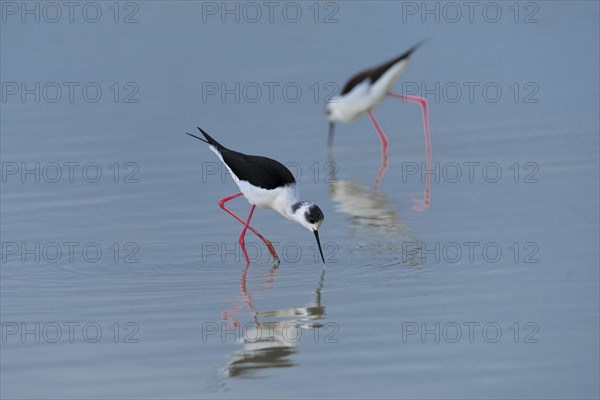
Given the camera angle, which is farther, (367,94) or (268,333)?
(367,94)

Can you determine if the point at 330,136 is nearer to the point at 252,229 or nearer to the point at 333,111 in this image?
the point at 333,111

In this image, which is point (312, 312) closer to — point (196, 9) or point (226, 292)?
point (226, 292)

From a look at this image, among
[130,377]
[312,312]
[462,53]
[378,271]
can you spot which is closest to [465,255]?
[378,271]

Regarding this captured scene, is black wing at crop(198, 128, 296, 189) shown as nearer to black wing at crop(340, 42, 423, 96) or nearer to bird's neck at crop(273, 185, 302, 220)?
bird's neck at crop(273, 185, 302, 220)

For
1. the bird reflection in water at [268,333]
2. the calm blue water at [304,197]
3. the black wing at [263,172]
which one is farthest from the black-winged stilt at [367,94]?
the bird reflection in water at [268,333]

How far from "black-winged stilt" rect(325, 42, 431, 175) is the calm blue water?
27 centimetres

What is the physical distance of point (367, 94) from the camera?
41.5 feet

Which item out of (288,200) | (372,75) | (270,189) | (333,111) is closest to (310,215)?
(288,200)

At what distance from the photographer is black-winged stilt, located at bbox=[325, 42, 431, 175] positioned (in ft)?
40.9

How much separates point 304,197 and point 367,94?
279cm

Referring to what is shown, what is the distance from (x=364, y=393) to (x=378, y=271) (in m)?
2.19

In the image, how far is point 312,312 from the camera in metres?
6.87

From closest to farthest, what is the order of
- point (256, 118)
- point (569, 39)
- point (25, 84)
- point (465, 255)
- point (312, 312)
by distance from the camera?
point (312, 312)
point (465, 255)
point (256, 118)
point (25, 84)
point (569, 39)

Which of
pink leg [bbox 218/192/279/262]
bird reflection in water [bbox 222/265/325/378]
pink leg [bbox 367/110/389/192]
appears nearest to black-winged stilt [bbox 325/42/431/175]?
pink leg [bbox 367/110/389/192]
